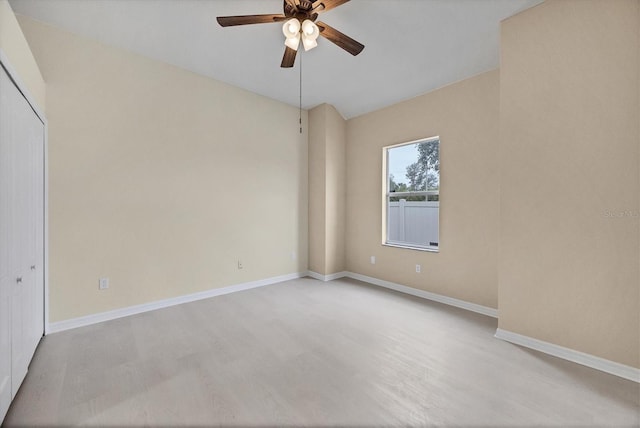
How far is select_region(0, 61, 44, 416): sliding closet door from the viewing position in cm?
161

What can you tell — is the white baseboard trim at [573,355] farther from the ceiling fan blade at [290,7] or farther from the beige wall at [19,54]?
the beige wall at [19,54]

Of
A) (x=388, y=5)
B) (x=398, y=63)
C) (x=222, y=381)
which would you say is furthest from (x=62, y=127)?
(x=398, y=63)

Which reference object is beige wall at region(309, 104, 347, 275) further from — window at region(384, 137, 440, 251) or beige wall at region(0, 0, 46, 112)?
beige wall at region(0, 0, 46, 112)

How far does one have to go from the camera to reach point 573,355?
2.18 m

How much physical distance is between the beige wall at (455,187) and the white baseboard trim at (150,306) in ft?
6.08

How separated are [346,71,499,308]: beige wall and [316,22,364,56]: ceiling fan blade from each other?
171 centimetres

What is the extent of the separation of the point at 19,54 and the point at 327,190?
137 inches

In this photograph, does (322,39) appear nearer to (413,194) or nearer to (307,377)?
(413,194)

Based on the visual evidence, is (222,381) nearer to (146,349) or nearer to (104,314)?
(146,349)

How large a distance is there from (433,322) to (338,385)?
1.48 metres

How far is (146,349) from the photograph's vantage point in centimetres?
235

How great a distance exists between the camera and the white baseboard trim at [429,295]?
314cm

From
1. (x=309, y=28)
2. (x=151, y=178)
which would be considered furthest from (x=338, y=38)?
(x=151, y=178)

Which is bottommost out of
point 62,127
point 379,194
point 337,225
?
point 337,225
